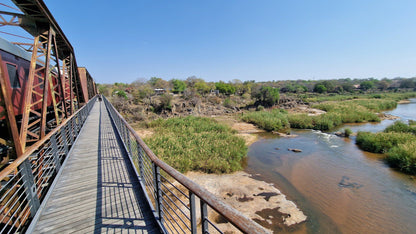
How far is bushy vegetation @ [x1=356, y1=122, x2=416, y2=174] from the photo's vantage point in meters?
10.0

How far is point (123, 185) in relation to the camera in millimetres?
3893

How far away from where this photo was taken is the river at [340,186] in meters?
6.48

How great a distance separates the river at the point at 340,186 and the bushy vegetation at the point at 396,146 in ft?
1.88

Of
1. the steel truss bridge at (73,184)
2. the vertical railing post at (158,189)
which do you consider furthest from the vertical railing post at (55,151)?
the vertical railing post at (158,189)

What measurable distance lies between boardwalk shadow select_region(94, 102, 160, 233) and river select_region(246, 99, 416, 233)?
5.12 metres

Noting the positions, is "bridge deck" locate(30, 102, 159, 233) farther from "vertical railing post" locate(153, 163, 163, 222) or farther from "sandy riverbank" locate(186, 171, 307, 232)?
"sandy riverbank" locate(186, 171, 307, 232)

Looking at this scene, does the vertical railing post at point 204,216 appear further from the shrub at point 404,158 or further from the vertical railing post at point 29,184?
the shrub at point 404,158

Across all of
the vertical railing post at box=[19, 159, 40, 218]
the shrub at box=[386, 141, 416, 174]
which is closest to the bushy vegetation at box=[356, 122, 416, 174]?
the shrub at box=[386, 141, 416, 174]

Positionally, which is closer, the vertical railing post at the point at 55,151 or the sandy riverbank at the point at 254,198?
the vertical railing post at the point at 55,151

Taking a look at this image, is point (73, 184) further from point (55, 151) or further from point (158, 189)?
point (158, 189)

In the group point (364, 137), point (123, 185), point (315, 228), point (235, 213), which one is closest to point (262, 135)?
point (364, 137)

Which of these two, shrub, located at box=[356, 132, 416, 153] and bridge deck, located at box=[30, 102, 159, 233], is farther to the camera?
shrub, located at box=[356, 132, 416, 153]

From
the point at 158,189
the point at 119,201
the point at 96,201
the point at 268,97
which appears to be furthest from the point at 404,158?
the point at 268,97

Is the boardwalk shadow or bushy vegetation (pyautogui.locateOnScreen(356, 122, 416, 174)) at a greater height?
the boardwalk shadow
